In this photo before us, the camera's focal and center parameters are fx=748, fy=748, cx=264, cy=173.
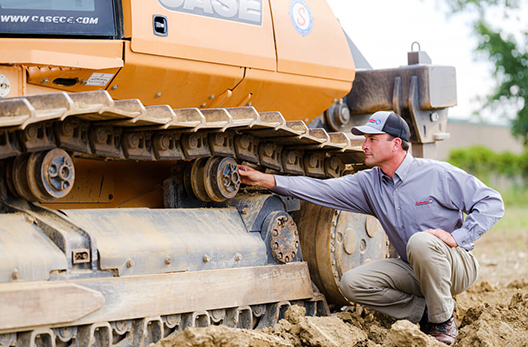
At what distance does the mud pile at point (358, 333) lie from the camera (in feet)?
11.3

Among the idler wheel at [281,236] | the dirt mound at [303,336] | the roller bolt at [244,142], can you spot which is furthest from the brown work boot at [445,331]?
the roller bolt at [244,142]

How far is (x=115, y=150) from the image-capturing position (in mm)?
3691

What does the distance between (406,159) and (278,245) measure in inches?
38.7

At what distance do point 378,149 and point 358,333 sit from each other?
1171 mm

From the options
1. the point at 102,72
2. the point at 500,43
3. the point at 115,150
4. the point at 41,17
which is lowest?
the point at 115,150

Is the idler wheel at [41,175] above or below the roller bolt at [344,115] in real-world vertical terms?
below

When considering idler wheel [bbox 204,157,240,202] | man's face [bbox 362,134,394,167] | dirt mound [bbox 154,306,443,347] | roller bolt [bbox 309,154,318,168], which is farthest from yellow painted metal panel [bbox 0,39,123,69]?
man's face [bbox 362,134,394,167]

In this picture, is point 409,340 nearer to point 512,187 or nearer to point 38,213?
point 38,213

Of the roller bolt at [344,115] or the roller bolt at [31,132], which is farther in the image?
the roller bolt at [344,115]

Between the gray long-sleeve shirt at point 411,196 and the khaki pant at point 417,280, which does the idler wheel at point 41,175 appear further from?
the khaki pant at point 417,280

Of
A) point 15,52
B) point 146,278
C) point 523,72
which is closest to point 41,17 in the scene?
point 15,52

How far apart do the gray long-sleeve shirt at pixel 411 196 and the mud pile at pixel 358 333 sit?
529mm

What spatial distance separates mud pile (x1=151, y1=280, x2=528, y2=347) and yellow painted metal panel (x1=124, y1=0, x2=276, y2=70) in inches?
60.8

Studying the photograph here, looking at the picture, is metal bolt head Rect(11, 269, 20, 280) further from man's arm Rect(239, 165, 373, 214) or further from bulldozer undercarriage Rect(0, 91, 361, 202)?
man's arm Rect(239, 165, 373, 214)
